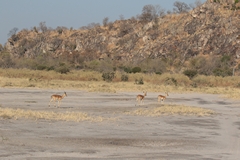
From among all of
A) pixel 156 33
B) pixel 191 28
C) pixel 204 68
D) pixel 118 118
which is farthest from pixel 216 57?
pixel 118 118

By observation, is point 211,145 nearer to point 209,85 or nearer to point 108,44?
point 209,85

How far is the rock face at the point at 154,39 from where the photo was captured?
8850cm

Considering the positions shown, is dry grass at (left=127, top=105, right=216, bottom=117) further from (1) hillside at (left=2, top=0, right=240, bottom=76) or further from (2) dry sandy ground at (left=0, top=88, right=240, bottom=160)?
(1) hillside at (left=2, top=0, right=240, bottom=76)

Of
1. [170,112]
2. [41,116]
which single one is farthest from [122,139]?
[170,112]

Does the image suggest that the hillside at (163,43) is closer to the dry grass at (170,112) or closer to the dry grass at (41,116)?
the dry grass at (170,112)

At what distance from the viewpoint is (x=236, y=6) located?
309 ft

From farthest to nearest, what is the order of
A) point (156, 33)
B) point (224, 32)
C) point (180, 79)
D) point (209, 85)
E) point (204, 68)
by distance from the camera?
point (156, 33) < point (224, 32) < point (204, 68) < point (180, 79) < point (209, 85)

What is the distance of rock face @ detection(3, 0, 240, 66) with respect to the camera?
88500mm

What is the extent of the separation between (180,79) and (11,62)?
35788 millimetres

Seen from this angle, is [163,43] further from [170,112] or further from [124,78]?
[170,112]

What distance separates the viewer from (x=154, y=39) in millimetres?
99750

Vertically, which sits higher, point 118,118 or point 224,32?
point 224,32

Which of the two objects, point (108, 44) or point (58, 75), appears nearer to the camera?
point (58, 75)

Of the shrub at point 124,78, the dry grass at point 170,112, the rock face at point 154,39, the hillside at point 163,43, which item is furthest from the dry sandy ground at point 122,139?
the rock face at point 154,39
